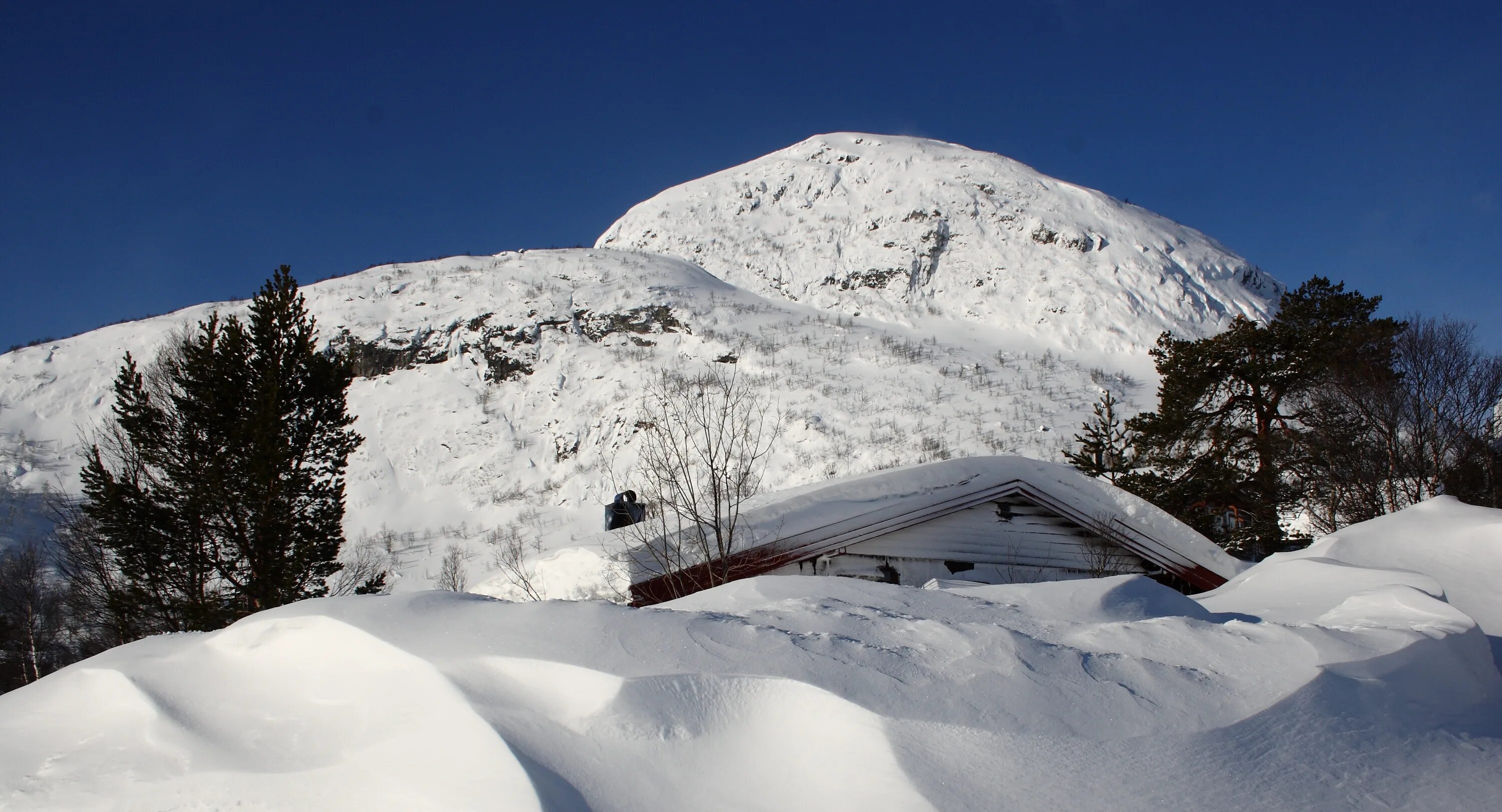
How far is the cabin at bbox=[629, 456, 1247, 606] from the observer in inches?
389

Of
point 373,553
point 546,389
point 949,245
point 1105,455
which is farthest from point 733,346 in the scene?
point 1105,455

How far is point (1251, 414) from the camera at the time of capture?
22.8m

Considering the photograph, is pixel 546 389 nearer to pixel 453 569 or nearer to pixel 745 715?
pixel 453 569

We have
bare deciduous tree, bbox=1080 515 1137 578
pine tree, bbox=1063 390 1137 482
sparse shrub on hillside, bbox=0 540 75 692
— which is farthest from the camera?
sparse shrub on hillside, bbox=0 540 75 692

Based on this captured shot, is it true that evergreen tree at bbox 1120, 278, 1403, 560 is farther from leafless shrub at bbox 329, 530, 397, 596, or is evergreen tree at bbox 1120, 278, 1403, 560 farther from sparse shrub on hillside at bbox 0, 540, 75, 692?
sparse shrub on hillside at bbox 0, 540, 75, 692

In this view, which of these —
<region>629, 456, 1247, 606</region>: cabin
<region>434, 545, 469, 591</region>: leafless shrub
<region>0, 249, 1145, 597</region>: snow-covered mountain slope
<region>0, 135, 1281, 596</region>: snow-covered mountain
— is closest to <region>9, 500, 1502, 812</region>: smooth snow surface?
<region>629, 456, 1247, 606</region>: cabin

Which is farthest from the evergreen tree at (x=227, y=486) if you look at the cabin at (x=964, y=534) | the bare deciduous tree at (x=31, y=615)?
the cabin at (x=964, y=534)

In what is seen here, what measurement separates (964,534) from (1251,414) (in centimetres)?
1571

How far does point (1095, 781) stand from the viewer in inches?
89.5

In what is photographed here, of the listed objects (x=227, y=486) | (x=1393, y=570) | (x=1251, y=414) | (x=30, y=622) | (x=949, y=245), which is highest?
(x=949, y=245)

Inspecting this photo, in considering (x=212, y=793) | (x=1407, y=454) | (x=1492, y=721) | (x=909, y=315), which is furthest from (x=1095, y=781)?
(x=909, y=315)

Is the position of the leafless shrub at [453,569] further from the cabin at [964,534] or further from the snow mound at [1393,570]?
the snow mound at [1393,570]

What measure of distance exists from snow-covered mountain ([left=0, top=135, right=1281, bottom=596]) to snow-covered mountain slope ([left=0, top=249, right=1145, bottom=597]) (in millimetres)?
191

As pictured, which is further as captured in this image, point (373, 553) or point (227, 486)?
point (373, 553)
